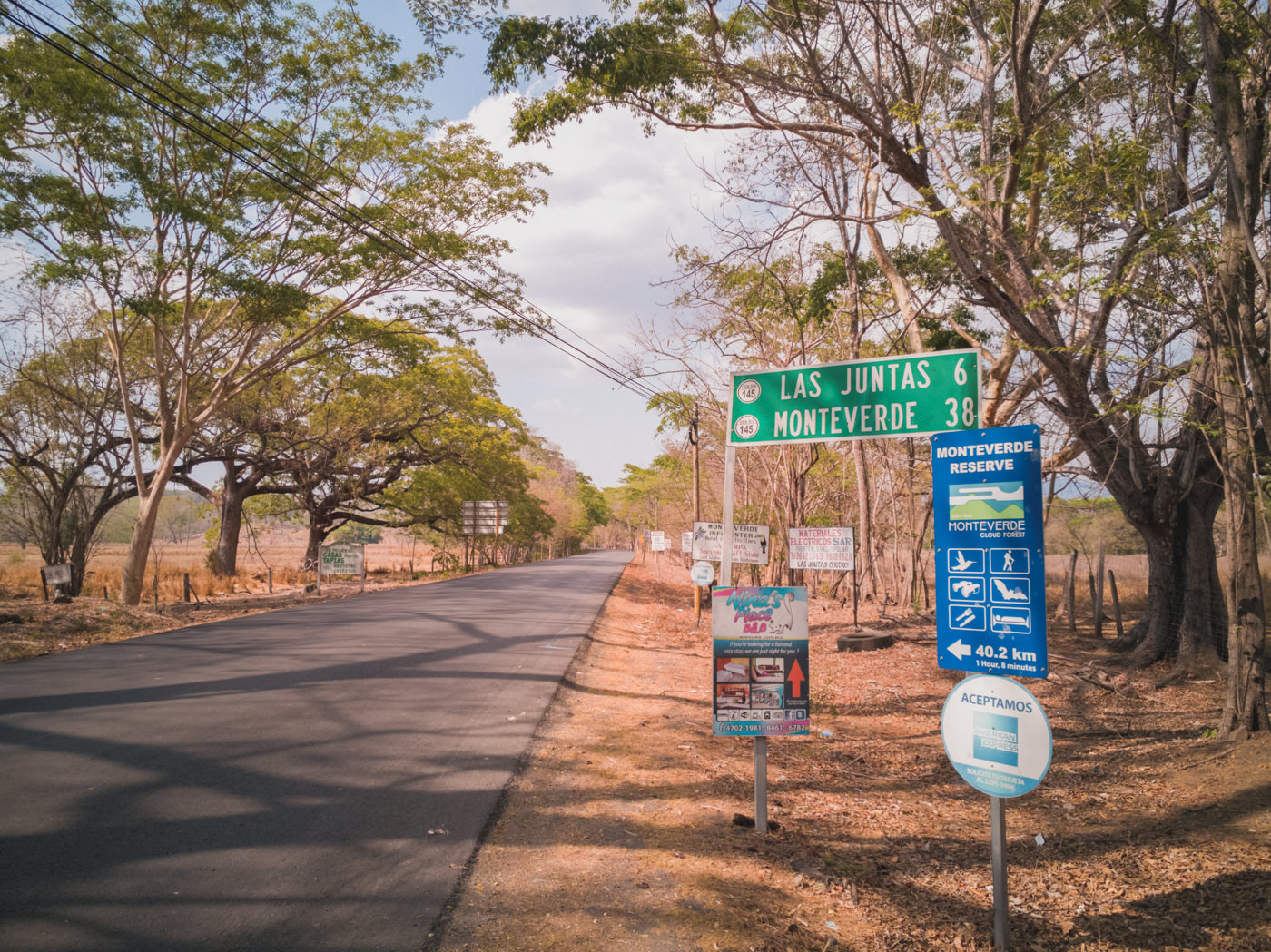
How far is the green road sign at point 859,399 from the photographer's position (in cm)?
396

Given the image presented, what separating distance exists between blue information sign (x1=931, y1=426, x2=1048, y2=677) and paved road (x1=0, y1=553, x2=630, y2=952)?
9.25 ft

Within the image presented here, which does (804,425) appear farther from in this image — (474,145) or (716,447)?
(716,447)

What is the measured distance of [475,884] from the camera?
346 centimetres

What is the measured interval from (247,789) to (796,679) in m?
3.66

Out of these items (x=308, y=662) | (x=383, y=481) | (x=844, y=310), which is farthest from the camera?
(x=383, y=481)

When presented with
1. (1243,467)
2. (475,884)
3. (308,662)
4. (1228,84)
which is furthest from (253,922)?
(1228,84)

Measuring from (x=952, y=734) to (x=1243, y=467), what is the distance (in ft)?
14.8

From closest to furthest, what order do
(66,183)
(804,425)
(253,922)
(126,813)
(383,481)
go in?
(253,922) < (126,813) < (804,425) < (66,183) < (383,481)

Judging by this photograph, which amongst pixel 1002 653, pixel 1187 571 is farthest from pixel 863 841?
pixel 1187 571

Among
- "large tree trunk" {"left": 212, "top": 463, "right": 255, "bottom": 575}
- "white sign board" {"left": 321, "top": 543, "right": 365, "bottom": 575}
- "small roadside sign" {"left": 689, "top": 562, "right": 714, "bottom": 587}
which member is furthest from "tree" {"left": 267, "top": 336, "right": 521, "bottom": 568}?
"small roadside sign" {"left": 689, "top": 562, "right": 714, "bottom": 587}

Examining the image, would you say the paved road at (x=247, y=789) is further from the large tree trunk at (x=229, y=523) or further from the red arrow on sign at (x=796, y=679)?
the large tree trunk at (x=229, y=523)

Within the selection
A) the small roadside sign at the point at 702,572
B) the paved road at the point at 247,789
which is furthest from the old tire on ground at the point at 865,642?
the paved road at the point at 247,789

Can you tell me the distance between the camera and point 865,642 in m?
12.2

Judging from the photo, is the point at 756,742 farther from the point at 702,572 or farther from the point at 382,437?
the point at 382,437
